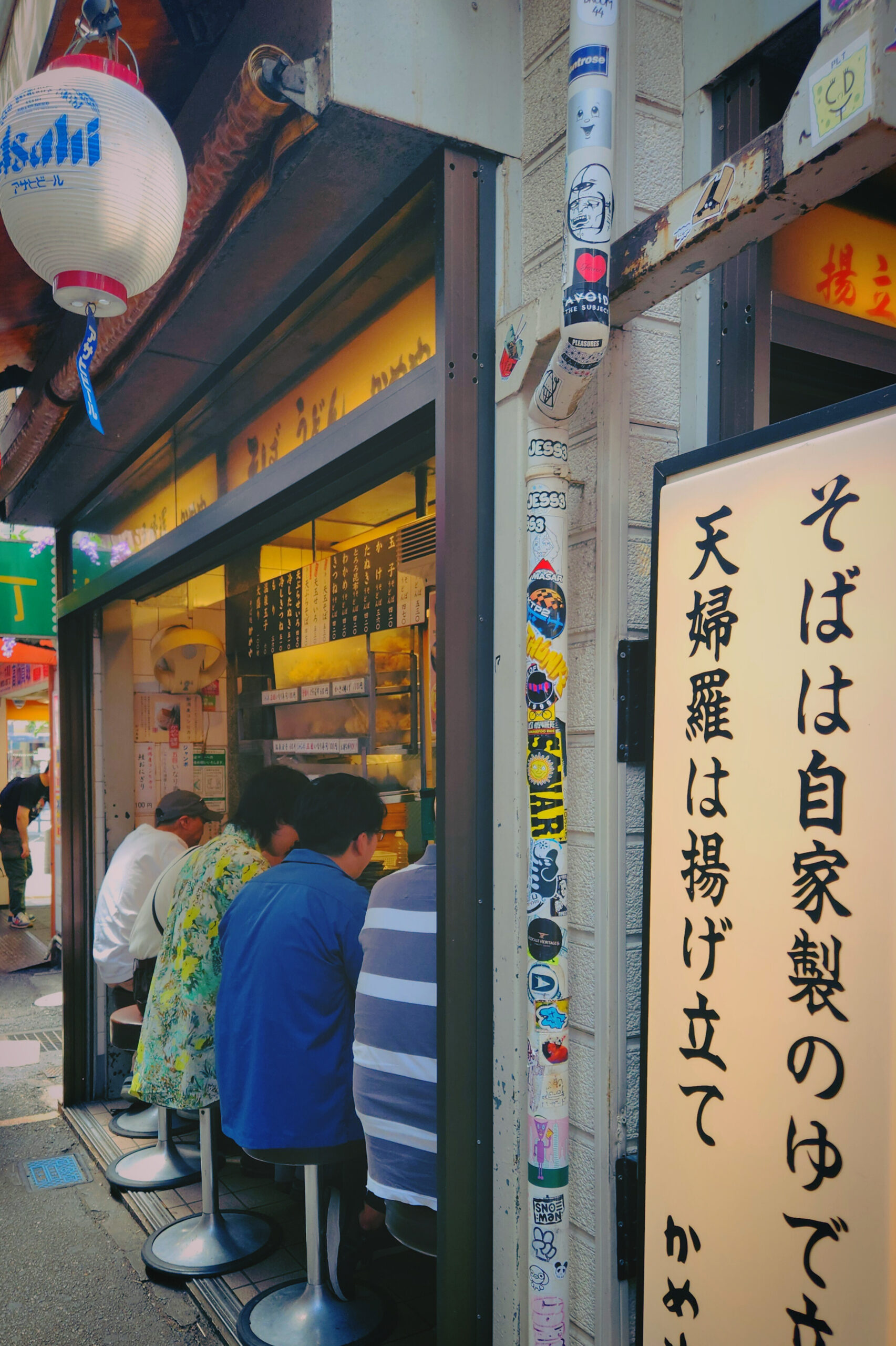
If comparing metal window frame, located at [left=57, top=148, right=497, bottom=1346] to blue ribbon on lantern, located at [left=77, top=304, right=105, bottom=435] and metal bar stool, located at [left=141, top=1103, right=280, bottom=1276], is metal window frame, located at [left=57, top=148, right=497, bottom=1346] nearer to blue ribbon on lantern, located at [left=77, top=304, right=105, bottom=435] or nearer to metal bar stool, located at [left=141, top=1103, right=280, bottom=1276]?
blue ribbon on lantern, located at [left=77, top=304, right=105, bottom=435]

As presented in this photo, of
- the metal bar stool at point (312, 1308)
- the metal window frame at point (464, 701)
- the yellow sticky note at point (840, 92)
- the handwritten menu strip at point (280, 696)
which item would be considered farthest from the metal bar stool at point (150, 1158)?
the yellow sticky note at point (840, 92)

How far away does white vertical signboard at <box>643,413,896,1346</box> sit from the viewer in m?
1.40

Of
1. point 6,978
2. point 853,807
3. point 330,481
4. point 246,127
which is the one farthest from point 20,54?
point 6,978

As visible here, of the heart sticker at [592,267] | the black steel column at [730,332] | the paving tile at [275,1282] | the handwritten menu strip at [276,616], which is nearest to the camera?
the heart sticker at [592,267]

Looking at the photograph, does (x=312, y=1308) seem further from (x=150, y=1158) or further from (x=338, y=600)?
(x=338, y=600)

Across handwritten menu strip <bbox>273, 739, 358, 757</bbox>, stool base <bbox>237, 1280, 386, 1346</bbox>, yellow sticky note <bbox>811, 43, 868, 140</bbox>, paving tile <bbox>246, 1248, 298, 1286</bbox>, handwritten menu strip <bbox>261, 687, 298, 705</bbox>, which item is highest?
yellow sticky note <bbox>811, 43, 868, 140</bbox>

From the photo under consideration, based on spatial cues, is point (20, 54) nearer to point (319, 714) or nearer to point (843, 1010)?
point (319, 714)

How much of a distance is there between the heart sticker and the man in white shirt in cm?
428

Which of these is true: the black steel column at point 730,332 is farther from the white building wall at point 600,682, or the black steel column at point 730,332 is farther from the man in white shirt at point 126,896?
the man in white shirt at point 126,896

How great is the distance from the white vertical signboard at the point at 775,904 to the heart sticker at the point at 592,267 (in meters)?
0.43

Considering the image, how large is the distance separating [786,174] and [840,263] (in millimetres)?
1279

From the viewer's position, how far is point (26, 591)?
6.54 meters

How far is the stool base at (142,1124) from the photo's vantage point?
516 cm

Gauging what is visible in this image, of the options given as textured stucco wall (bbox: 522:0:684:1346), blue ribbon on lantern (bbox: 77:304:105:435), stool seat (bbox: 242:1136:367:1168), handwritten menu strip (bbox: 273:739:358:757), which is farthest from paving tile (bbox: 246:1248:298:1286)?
blue ribbon on lantern (bbox: 77:304:105:435)
